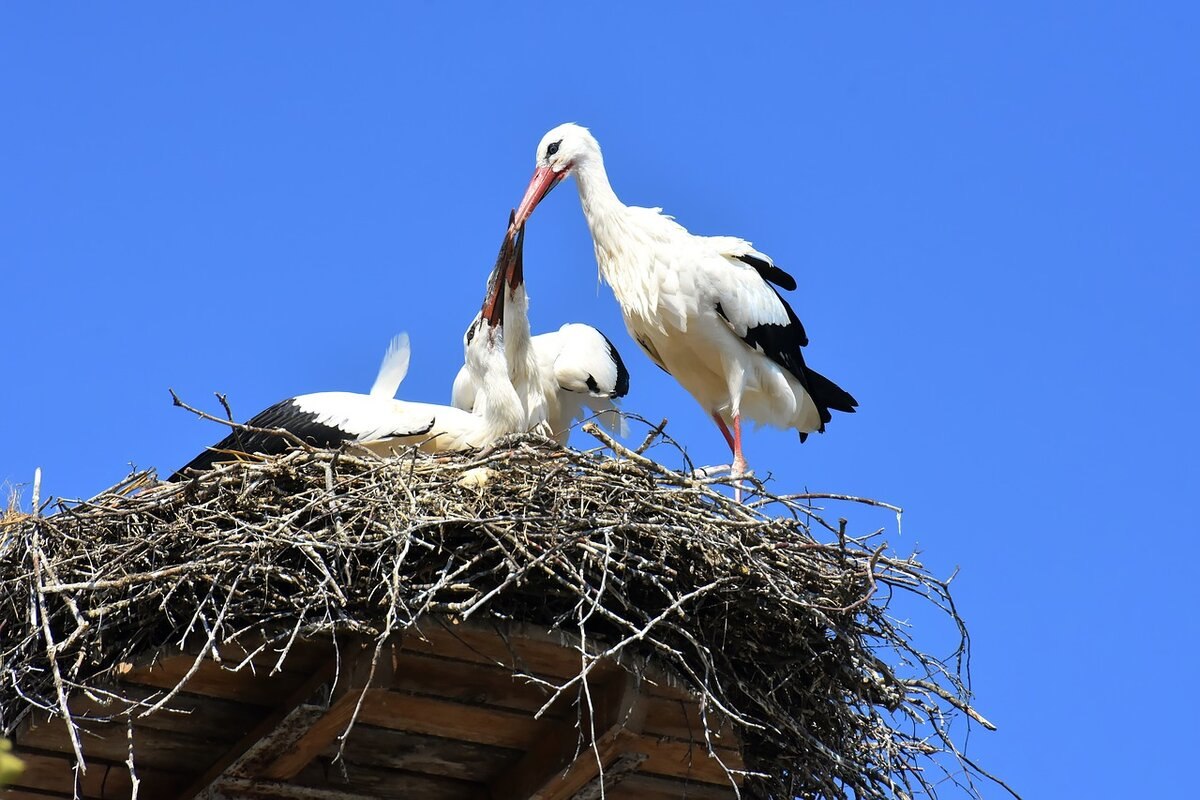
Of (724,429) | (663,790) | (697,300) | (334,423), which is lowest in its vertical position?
(663,790)

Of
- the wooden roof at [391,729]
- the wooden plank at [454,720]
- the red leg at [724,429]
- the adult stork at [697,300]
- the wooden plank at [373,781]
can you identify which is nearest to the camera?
the wooden roof at [391,729]

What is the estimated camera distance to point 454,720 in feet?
14.2

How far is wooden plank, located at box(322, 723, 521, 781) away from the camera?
4.36 meters

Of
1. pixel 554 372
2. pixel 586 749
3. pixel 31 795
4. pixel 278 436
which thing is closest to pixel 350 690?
pixel 586 749

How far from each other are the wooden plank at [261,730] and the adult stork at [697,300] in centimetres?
308

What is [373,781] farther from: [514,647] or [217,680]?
[514,647]

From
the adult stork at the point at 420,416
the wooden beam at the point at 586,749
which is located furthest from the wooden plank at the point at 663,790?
the adult stork at the point at 420,416

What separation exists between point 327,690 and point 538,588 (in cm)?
62

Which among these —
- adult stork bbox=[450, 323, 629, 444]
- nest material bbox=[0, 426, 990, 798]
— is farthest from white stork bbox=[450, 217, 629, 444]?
nest material bbox=[0, 426, 990, 798]

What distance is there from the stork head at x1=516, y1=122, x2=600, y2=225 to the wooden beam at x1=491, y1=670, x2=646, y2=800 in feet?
10.9

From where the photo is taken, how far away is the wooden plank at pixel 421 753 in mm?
4363

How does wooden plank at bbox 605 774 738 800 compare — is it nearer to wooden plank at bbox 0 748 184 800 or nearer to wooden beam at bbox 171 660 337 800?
wooden beam at bbox 171 660 337 800

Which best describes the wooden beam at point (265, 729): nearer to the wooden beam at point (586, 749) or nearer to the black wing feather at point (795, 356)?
the wooden beam at point (586, 749)

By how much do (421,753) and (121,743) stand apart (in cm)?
82
